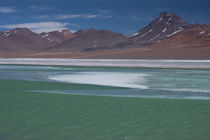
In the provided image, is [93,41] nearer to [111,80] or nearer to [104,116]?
[111,80]

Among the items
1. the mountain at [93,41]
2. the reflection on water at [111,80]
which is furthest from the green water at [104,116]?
the mountain at [93,41]

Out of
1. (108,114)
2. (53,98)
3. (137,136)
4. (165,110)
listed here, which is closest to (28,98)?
(53,98)

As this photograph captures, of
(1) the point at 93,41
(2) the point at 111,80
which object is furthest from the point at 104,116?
(1) the point at 93,41

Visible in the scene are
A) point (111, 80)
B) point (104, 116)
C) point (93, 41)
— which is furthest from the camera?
point (93, 41)

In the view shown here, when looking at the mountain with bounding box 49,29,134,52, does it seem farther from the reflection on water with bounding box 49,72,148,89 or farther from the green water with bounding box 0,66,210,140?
the green water with bounding box 0,66,210,140

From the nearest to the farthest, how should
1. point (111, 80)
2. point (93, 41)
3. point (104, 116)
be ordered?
point (104, 116)
point (111, 80)
point (93, 41)

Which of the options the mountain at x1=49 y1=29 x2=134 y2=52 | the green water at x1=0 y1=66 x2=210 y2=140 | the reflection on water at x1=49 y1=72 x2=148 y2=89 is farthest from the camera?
the mountain at x1=49 y1=29 x2=134 y2=52

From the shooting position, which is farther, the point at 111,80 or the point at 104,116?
the point at 111,80

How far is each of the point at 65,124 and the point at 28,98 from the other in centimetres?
477

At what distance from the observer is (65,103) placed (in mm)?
11781

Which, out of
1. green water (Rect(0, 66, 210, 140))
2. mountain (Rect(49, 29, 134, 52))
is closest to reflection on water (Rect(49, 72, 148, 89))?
green water (Rect(0, 66, 210, 140))

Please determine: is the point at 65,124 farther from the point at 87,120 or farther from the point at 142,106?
the point at 142,106

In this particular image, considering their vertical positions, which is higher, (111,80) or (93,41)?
(93,41)

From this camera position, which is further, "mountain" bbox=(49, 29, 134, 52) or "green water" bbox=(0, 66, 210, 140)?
"mountain" bbox=(49, 29, 134, 52)
